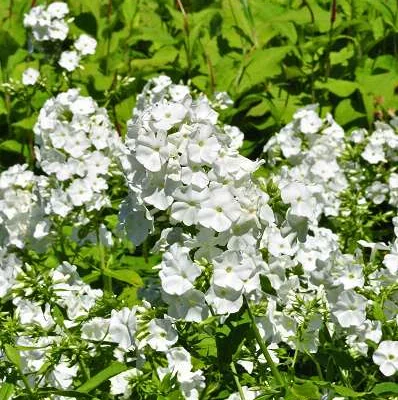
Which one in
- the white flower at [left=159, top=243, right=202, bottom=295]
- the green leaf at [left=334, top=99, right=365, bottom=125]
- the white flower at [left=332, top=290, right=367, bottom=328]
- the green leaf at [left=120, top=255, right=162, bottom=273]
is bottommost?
the green leaf at [left=334, top=99, right=365, bottom=125]

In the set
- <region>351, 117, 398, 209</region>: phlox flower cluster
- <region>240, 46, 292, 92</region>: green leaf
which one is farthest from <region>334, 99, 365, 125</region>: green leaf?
<region>351, 117, 398, 209</region>: phlox flower cluster

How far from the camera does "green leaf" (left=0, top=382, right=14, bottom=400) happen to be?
2.19 meters

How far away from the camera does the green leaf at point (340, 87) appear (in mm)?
4567

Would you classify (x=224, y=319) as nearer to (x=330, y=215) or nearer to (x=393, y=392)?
(x=393, y=392)

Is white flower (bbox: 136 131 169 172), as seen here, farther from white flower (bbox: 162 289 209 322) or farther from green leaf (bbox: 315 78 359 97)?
green leaf (bbox: 315 78 359 97)

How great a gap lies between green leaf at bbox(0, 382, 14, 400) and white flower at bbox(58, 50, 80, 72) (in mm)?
2337

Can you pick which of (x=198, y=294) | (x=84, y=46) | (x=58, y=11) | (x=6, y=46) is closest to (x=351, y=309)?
(x=198, y=294)

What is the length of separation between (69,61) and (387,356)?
2.42m

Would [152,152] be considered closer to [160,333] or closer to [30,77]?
[160,333]

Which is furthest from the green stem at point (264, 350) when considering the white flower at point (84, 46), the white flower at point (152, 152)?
the white flower at point (84, 46)

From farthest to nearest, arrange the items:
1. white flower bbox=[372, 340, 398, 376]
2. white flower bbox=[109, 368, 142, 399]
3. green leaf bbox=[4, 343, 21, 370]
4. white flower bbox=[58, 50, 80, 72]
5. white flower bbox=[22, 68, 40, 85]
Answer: white flower bbox=[58, 50, 80, 72]
white flower bbox=[22, 68, 40, 85]
white flower bbox=[109, 368, 142, 399]
white flower bbox=[372, 340, 398, 376]
green leaf bbox=[4, 343, 21, 370]

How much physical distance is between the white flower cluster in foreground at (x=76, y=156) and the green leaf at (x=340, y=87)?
1402 millimetres

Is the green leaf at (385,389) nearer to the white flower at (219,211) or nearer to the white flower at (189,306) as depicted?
the white flower at (189,306)

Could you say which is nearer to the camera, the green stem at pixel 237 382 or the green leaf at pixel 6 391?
the green leaf at pixel 6 391
